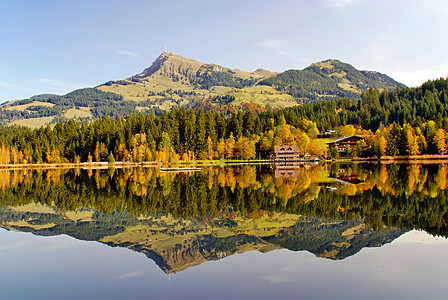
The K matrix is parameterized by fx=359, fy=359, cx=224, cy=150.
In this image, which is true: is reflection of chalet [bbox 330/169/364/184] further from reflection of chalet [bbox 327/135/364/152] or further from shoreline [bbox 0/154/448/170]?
reflection of chalet [bbox 327/135/364/152]

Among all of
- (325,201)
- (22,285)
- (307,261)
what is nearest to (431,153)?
(325,201)

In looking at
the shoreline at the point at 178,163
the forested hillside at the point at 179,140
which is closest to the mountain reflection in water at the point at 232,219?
the shoreline at the point at 178,163

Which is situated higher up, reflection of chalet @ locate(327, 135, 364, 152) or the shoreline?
reflection of chalet @ locate(327, 135, 364, 152)

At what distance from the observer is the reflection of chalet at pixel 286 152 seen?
14650 centimetres

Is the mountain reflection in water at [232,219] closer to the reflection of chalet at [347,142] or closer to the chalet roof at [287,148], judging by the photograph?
the chalet roof at [287,148]

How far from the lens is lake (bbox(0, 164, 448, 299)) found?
40.5 ft

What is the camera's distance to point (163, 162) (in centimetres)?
12706

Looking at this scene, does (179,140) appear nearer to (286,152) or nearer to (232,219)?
(286,152)

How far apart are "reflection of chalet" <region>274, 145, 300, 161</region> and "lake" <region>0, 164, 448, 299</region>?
112609 millimetres

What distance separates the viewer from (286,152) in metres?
149

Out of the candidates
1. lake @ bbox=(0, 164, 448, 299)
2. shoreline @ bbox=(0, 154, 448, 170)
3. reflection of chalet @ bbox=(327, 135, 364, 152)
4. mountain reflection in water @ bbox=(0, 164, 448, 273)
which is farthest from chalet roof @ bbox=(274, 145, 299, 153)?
lake @ bbox=(0, 164, 448, 299)

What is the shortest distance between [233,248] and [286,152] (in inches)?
5250

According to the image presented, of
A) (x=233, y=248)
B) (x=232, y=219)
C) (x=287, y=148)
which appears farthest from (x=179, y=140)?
(x=233, y=248)

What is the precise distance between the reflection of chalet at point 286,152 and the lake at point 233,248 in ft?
369
